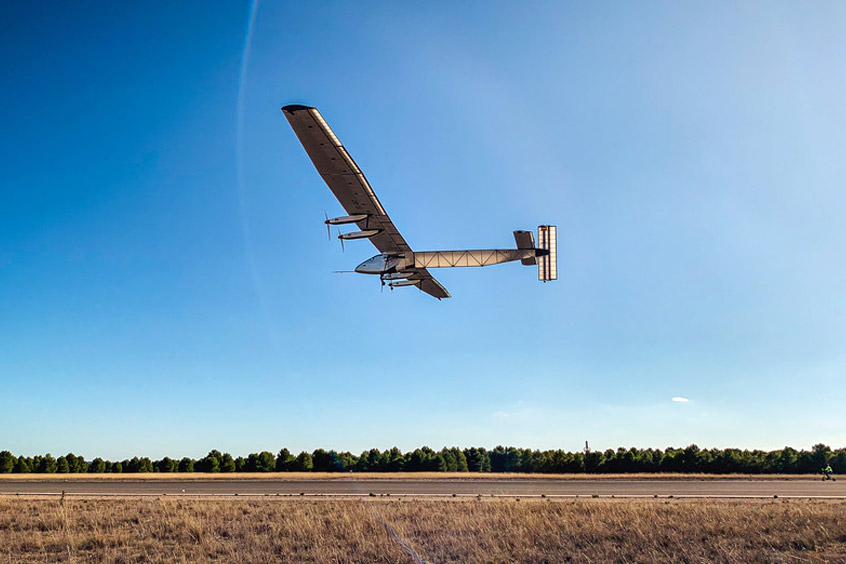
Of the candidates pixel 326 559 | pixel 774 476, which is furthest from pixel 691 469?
pixel 326 559

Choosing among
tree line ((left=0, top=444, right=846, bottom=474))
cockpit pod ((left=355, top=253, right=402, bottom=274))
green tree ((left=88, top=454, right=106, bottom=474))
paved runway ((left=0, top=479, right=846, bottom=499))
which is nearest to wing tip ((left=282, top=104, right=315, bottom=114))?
cockpit pod ((left=355, top=253, right=402, bottom=274))

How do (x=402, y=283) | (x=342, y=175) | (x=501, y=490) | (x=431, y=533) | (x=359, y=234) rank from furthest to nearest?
(x=501, y=490) < (x=402, y=283) < (x=359, y=234) < (x=342, y=175) < (x=431, y=533)

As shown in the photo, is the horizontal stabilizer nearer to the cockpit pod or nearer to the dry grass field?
the cockpit pod

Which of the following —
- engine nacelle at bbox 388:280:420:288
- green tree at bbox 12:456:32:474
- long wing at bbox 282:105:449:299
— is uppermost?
long wing at bbox 282:105:449:299

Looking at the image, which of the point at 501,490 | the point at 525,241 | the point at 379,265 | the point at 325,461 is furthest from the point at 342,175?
the point at 325,461

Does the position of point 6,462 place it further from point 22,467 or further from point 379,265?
point 379,265

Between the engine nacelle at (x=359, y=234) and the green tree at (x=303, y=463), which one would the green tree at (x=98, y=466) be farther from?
the engine nacelle at (x=359, y=234)

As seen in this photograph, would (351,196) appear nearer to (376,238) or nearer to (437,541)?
(376,238)
